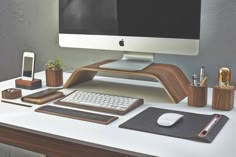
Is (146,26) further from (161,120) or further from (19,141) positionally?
(19,141)

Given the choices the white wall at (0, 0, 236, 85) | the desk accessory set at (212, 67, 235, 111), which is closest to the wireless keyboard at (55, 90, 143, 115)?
the desk accessory set at (212, 67, 235, 111)

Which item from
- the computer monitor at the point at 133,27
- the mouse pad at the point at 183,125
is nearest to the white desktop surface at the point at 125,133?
the mouse pad at the point at 183,125

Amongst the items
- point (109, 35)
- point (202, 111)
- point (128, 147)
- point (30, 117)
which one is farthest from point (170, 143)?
point (109, 35)

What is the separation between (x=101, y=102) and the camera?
1.14 meters

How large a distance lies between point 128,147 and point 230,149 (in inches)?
9.9

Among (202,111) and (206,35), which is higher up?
(206,35)

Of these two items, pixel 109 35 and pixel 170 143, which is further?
pixel 109 35

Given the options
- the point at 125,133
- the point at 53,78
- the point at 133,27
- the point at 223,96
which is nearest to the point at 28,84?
the point at 53,78

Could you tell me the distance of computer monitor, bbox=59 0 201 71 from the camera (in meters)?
1.17

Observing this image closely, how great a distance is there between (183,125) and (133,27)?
0.48 metres

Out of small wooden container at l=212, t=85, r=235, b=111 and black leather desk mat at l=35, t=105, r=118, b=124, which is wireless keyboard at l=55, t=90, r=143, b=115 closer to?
black leather desk mat at l=35, t=105, r=118, b=124

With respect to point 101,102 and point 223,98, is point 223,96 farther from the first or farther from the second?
point 101,102

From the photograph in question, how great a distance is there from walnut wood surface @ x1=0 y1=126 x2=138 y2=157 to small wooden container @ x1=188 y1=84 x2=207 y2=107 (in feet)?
1.41

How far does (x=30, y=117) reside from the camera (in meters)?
1.04
